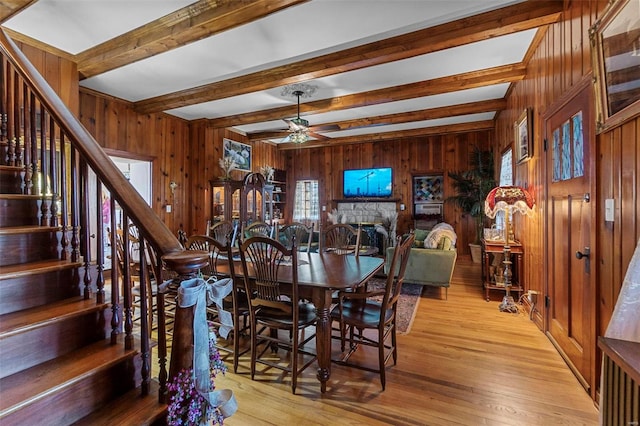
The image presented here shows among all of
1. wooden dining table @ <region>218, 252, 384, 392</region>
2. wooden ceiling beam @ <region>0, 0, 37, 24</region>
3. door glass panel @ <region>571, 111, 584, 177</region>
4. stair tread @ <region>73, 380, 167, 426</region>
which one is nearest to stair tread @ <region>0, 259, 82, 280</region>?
stair tread @ <region>73, 380, 167, 426</region>

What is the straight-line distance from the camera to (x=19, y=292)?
1.35 metres

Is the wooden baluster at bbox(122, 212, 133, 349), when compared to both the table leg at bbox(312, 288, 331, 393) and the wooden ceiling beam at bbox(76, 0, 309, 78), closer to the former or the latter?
the table leg at bbox(312, 288, 331, 393)

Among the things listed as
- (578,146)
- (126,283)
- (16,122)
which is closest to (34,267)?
(126,283)

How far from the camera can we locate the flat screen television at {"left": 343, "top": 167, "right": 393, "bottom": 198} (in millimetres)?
7613

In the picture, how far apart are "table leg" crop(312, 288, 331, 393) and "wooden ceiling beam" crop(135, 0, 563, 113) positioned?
2.41 meters

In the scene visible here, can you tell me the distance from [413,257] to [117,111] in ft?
16.1

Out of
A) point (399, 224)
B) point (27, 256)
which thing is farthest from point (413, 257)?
point (27, 256)

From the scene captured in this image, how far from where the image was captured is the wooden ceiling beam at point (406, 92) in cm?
363

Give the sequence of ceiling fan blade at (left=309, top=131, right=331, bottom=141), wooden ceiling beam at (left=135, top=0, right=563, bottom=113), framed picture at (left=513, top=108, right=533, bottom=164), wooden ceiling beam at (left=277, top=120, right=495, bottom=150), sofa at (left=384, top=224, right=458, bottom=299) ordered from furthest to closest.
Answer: ceiling fan blade at (left=309, top=131, right=331, bottom=141) < wooden ceiling beam at (left=277, top=120, right=495, bottom=150) < sofa at (left=384, top=224, right=458, bottom=299) < framed picture at (left=513, top=108, right=533, bottom=164) < wooden ceiling beam at (left=135, top=0, right=563, bottom=113)

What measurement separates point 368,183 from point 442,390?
20.0 feet

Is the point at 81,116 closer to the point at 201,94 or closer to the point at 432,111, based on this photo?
the point at 201,94

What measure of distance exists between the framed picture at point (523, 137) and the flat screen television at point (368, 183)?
12.1 ft

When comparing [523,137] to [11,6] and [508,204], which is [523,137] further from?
[11,6]

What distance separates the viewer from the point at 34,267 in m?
1.42
